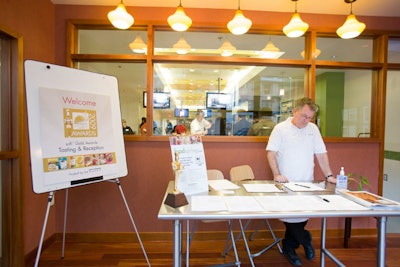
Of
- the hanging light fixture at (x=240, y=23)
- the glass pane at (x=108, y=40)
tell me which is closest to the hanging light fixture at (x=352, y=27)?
the hanging light fixture at (x=240, y=23)

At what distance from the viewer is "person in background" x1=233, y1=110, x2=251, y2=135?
308 centimetres

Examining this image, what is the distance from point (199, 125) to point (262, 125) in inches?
35.1

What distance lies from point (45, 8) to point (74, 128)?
1780 millimetres

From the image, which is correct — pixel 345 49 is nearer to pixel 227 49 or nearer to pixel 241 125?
pixel 227 49

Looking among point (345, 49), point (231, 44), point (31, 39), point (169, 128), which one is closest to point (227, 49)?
point (231, 44)

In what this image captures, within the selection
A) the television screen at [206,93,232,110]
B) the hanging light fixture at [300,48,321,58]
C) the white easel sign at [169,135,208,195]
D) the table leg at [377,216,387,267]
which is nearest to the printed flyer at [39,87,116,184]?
the white easel sign at [169,135,208,195]

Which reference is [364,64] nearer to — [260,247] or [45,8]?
[260,247]

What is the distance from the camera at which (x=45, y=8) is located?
2.60 m

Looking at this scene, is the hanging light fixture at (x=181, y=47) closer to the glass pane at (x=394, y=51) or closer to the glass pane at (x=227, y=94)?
the glass pane at (x=227, y=94)

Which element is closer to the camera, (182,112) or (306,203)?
(306,203)

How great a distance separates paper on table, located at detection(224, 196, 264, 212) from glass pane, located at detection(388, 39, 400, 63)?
3.24 m

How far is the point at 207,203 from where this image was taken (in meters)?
1.48

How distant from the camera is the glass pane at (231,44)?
9.64 feet

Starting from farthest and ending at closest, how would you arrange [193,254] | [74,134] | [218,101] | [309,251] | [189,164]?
[218,101], [193,254], [309,251], [74,134], [189,164]
